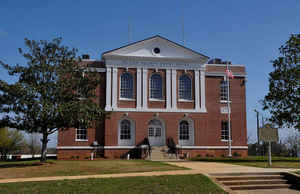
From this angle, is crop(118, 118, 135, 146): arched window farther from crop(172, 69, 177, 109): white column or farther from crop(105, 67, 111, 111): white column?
crop(172, 69, 177, 109): white column

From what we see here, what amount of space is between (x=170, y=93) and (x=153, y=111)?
242 cm

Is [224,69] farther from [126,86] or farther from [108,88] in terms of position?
[108,88]

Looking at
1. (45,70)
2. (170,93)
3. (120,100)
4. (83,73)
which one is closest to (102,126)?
(120,100)

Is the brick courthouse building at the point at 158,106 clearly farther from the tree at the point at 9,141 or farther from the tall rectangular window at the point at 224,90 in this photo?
the tree at the point at 9,141

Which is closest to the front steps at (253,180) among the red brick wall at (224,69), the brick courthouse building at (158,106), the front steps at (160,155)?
the front steps at (160,155)

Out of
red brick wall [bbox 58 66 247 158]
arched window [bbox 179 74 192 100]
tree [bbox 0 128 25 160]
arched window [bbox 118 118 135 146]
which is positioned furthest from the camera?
tree [bbox 0 128 25 160]

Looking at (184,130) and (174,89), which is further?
(184,130)

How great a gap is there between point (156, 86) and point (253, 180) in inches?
780

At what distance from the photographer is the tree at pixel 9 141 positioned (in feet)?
141

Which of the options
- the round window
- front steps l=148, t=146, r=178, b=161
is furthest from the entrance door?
the round window

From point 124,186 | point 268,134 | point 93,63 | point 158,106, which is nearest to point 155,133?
point 158,106

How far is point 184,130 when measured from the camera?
1302 inches

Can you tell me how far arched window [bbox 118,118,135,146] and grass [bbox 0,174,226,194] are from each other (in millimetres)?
18218

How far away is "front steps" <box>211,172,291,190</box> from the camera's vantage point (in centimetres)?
1353
